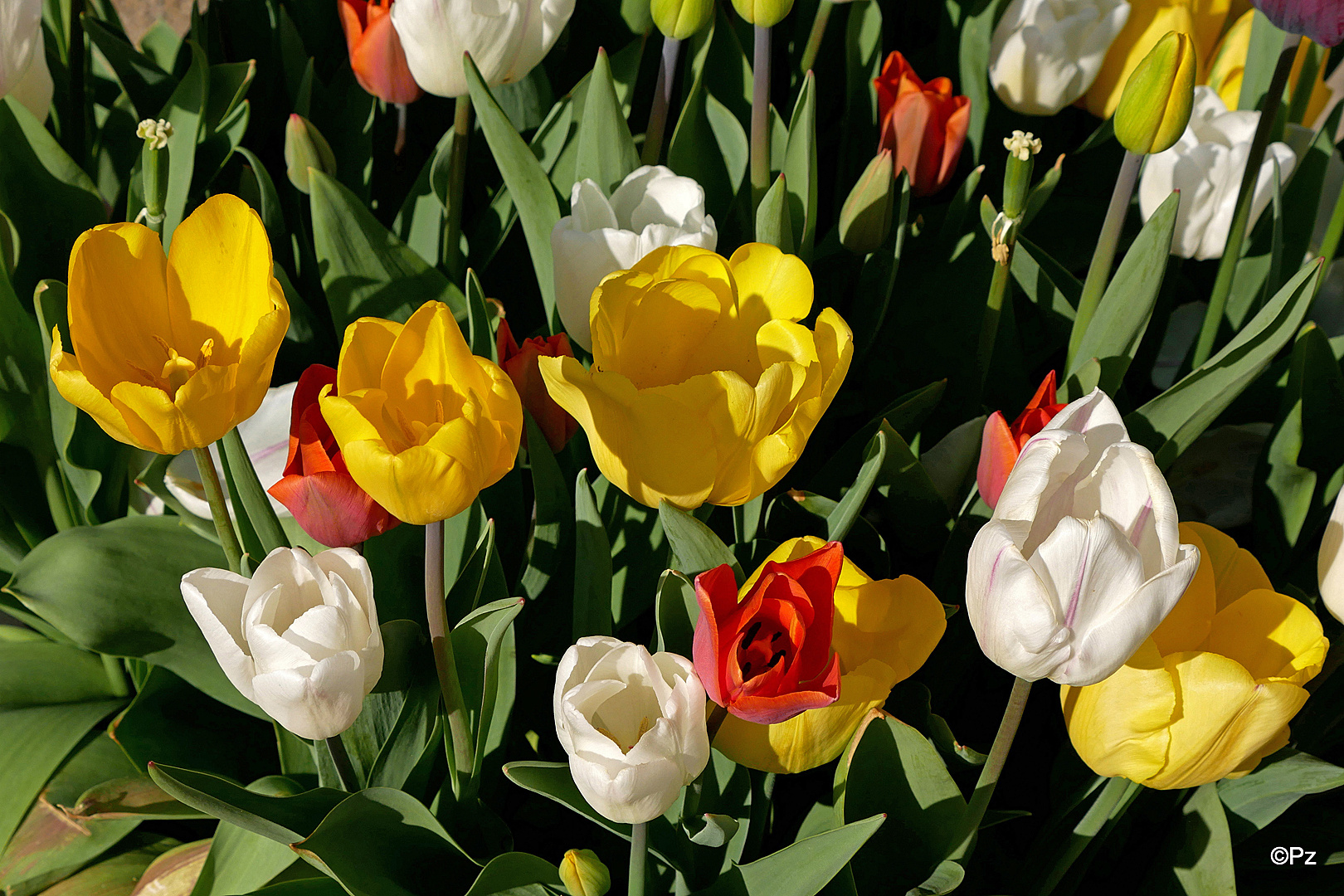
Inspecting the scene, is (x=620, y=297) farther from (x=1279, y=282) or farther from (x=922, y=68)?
(x=922, y=68)

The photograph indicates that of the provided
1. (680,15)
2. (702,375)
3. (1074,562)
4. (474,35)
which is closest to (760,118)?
(680,15)

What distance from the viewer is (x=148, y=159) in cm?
57

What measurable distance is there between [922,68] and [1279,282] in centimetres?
42

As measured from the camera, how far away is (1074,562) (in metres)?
0.39

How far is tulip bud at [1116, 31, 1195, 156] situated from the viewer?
1.74ft

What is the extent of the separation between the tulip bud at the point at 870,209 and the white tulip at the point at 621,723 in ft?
1.25

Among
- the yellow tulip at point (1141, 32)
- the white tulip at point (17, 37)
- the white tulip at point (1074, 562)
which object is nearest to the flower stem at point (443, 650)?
the white tulip at point (1074, 562)

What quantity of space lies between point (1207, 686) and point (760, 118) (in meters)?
0.44

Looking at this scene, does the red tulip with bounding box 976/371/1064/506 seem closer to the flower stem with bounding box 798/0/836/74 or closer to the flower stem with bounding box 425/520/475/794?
the flower stem with bounding box 425/520/475/794

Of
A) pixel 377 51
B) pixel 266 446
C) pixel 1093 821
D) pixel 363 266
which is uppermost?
pixel 377 51

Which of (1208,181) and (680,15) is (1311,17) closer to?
(1208,181)

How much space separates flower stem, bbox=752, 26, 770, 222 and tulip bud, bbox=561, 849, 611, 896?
17.3 inches

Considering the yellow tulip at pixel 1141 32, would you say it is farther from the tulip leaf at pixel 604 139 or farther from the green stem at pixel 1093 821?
the green stem at pixel 1093 821

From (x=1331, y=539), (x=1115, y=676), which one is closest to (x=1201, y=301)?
(x=1331, y=539)
